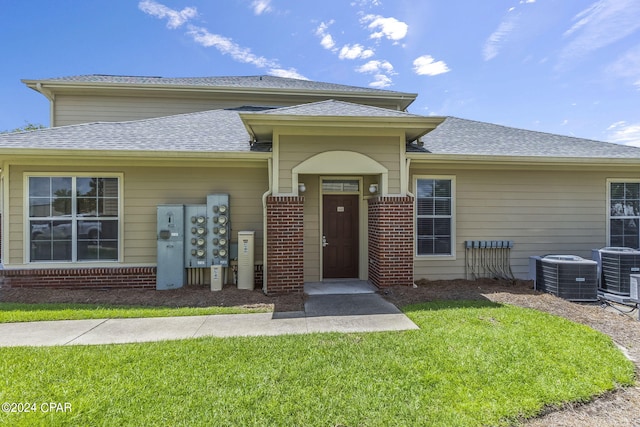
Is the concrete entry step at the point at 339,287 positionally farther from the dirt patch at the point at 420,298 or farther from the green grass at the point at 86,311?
the green grass at the point at 86,311

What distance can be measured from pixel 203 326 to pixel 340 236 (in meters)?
4.04

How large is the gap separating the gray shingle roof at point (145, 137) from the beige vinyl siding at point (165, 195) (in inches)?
21.8

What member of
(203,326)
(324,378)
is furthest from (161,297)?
(324,378)

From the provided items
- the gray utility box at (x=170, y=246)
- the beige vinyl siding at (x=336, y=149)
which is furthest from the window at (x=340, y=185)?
the gray utility box at (x=170, y=246)

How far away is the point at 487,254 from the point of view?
25.4ft

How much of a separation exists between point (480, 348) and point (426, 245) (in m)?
3.95

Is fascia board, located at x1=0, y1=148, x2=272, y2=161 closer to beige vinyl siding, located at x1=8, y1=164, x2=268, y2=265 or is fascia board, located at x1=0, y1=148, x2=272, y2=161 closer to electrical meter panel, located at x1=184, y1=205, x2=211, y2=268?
beige vinyl siding, located at x1=8, y1=164, x2=268, y2=265

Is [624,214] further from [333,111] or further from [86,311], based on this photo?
[86,311]

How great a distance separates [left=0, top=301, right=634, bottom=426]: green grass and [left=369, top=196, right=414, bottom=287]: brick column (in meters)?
2.17

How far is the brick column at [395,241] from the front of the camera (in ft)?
21.6

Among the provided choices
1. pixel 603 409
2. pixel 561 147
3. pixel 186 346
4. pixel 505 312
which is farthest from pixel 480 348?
pixel 561 147

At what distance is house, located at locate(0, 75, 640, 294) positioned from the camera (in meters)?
6.42

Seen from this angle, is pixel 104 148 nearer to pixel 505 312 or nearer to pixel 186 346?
pixel 186 346

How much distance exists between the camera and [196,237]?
6883mm
